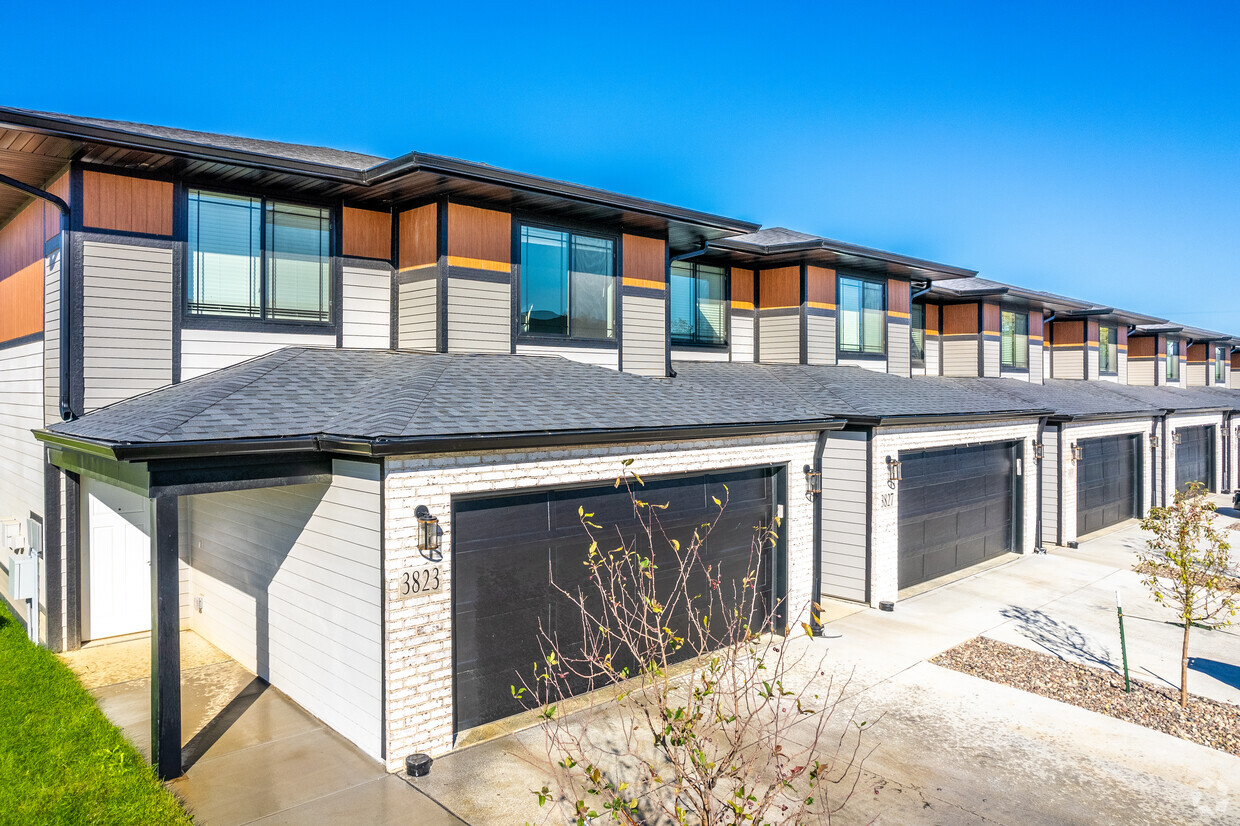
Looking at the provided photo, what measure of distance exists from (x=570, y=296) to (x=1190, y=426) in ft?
83.1

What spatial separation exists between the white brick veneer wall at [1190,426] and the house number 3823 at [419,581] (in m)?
21.2

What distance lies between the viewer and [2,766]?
21.6ft

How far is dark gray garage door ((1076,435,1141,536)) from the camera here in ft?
62.1

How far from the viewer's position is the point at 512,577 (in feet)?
26.0

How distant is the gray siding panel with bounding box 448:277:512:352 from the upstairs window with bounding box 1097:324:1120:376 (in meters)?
24.4

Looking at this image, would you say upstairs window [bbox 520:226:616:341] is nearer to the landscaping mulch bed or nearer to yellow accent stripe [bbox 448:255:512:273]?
yellow accent stripe [bbox 448:255:512:273]

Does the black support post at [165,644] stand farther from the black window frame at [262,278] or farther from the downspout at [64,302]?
the black window frame at [262,278]

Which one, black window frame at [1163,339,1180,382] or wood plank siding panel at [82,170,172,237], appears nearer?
wood plank siding panel at [82,170,172,237]

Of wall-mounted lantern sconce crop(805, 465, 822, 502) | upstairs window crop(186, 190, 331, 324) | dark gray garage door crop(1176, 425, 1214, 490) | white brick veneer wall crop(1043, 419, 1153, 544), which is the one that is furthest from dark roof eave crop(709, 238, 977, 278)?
dark gray garage door crop(1176, 425, 1214, 490)

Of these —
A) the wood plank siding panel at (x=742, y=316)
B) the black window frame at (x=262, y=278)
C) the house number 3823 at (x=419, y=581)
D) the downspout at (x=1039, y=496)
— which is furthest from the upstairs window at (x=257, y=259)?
the downspout at (x=1039, y=496)

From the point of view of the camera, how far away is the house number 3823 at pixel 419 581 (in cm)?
693

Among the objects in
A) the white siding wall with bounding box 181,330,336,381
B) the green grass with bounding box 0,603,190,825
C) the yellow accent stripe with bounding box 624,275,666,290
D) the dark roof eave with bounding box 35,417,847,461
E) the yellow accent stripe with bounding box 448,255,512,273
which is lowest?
the green grass with bounding box 0,603,190,825

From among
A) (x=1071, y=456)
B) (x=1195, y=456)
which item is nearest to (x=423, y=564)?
(x=1071, y=456)

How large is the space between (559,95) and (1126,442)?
31.6 meters
